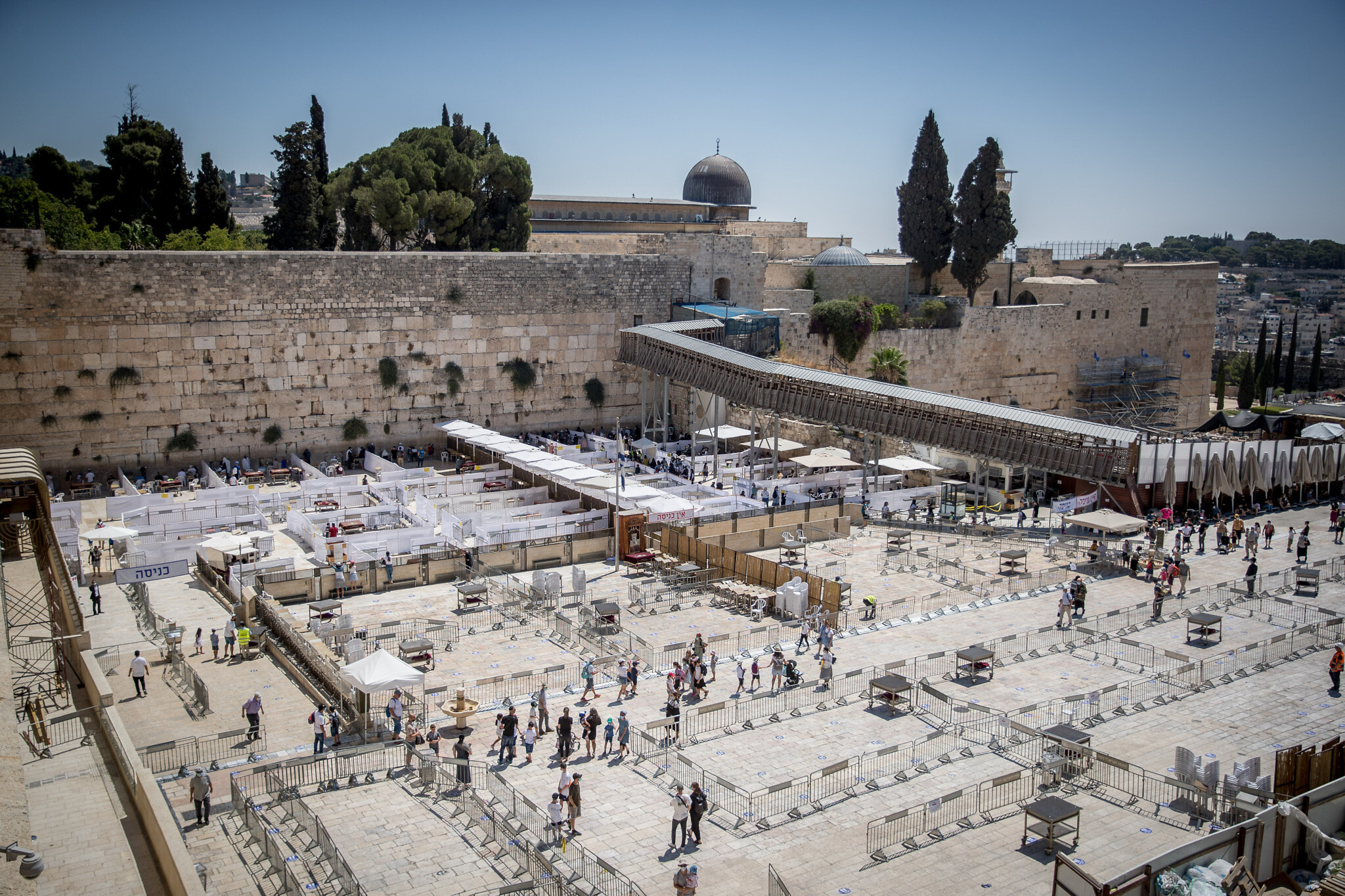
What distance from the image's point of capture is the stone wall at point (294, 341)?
2975 cm

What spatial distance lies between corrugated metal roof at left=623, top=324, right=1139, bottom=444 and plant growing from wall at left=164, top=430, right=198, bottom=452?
14.1 metres

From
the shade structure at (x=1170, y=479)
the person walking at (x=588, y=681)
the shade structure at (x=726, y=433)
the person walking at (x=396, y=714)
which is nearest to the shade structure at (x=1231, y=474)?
the shade structure at (x=1170, y=479)

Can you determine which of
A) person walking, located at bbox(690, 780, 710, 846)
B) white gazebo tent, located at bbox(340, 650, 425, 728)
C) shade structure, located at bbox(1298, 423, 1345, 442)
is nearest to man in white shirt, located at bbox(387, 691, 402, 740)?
white gazebo tent, located at bbox(340, 650, 425, 728)

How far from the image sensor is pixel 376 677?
13977 mm

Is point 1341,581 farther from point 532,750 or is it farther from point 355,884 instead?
Result: point 355,884

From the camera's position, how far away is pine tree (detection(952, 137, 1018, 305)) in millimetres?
43938

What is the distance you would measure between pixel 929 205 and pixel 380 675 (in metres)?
36.2

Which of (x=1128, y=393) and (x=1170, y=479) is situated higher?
(x=1170, y=479)

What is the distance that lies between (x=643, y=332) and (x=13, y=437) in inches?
722

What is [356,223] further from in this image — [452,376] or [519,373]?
[519,373]

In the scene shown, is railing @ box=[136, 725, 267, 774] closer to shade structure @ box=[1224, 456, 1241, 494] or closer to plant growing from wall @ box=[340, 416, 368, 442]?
plant growing from wall @ box=[340, 416, 368, 442]

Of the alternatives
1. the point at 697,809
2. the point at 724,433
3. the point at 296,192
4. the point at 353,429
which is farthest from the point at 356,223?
the point at 697,809

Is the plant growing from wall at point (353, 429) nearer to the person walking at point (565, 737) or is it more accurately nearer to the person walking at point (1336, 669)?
Result: the person walking at point (565, 737)

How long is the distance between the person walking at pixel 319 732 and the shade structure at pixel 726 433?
19.0 meters
